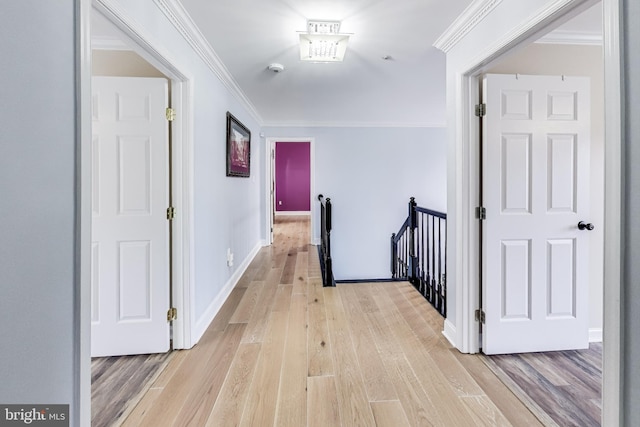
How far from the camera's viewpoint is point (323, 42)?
226 cm

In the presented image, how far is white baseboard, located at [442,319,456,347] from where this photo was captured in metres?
2.20

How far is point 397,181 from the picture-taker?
5652mm

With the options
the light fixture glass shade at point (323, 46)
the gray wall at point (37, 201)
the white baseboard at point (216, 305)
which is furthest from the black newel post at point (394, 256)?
the gray wall at point (37, 201)

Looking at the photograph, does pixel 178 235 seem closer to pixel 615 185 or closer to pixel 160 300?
pixel 160 300

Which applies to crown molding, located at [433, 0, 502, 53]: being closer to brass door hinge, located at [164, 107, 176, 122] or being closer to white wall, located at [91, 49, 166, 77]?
brass door hinge, located at [164, 107, 176, 122]

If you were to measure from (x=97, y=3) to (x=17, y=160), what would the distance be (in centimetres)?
80

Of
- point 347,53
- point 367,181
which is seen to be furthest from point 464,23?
point 367,181

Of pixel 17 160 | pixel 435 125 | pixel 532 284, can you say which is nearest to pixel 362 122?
pixel 435 125

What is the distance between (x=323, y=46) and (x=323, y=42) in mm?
45

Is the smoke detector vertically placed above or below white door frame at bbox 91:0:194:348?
above

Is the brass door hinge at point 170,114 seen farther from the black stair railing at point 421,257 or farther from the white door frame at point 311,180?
the white door frame at point 311,180

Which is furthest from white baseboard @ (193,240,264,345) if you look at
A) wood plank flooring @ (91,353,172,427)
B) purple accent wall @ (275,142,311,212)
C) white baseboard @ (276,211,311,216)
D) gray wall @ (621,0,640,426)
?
purple accent wall @ (275,142,311,212)

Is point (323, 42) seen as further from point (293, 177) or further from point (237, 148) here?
point (293, 177)

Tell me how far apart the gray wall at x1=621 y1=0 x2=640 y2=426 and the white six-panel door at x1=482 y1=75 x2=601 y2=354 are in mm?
1034
